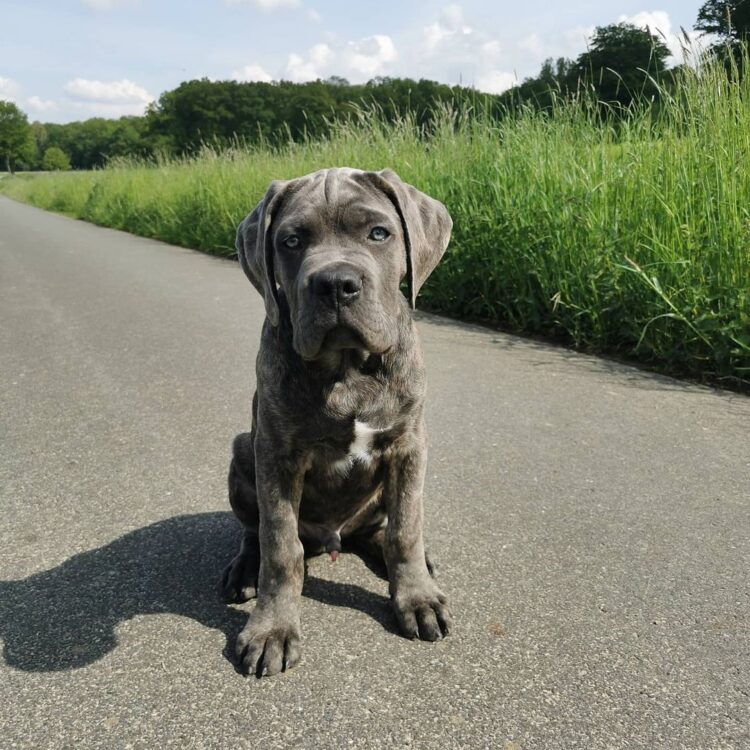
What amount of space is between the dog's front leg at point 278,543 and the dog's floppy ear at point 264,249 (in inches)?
20.3

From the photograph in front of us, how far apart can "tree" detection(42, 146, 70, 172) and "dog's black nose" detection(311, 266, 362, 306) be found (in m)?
107

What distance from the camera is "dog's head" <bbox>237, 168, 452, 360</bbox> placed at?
252cm

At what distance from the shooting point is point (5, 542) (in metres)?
3.41

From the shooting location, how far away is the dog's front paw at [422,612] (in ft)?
8.76

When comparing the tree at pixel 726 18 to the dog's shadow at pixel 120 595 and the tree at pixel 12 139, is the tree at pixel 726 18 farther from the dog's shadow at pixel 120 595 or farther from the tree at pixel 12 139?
the tree at pixel 12 139

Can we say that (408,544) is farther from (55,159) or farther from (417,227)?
(55,159)

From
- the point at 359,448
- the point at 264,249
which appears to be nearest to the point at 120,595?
the point at 359,448

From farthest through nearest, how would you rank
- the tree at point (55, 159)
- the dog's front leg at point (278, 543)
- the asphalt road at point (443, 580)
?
the tree at point (55, 159)
the dog's front leg at point (278, 543)
the asphalt road at point (443, 580)

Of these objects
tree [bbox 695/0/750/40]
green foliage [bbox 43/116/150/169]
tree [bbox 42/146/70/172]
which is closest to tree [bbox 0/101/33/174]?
green foliage [bbox 43/116/150/169]

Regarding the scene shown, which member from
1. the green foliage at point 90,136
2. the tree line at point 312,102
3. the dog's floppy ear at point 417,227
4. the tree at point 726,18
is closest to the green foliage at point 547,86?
the tree line at point 312,102

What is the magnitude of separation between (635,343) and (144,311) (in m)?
5.69

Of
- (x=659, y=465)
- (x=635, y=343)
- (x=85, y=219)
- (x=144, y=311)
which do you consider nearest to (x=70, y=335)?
(x=144, y=311)

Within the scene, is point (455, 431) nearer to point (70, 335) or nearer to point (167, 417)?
point (167, 417)

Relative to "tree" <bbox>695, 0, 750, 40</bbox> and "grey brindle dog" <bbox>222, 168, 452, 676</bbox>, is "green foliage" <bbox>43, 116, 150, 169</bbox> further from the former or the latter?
"grey brindle dog" <bbox>222, 168, 452, 676</bbox>
